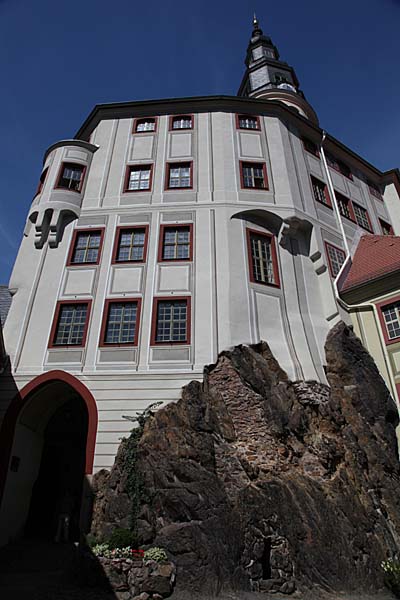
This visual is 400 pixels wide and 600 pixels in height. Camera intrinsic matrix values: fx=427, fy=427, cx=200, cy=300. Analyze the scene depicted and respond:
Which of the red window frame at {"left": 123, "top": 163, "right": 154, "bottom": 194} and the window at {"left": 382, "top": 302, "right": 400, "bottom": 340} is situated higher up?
the red window frame at {"left": 123, "top": 163, "right": 154, "bottom": 194}

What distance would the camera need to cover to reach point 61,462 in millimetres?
19094

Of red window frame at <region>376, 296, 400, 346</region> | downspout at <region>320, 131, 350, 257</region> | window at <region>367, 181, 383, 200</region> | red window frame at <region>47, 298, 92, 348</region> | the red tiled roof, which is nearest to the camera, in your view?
red window frame at <region>47, 298, 92, 348</region>

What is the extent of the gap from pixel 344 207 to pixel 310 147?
451 cm

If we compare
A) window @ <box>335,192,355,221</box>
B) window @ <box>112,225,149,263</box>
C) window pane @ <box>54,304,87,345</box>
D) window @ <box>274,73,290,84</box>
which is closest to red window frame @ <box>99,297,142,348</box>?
window pane @ <box>54,304,87,345</box>

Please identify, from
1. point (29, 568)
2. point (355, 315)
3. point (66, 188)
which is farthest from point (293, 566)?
point (66, 188)

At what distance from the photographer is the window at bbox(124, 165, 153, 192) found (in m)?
22.6

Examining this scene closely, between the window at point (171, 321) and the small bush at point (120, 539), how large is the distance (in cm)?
702

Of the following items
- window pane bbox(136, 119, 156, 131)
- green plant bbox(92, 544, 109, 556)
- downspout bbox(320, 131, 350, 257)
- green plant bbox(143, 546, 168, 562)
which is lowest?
green plant bbox(143, 546, 168, 562)

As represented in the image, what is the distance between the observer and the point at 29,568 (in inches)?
495

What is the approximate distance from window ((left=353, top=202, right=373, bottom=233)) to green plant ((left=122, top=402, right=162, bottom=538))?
A: 17.1 meters

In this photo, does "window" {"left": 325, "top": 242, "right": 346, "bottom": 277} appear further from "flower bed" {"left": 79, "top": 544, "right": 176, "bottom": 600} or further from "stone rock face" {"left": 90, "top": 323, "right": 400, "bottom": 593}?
"flower bed" {"left": 79, "top": 544, "right": 176, "bottom": 600}

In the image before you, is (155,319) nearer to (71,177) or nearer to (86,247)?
(86,247)

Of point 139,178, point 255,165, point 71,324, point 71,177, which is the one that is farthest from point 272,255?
point 71,177

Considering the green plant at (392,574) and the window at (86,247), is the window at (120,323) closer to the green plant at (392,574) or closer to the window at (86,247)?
the window at (86,247)
